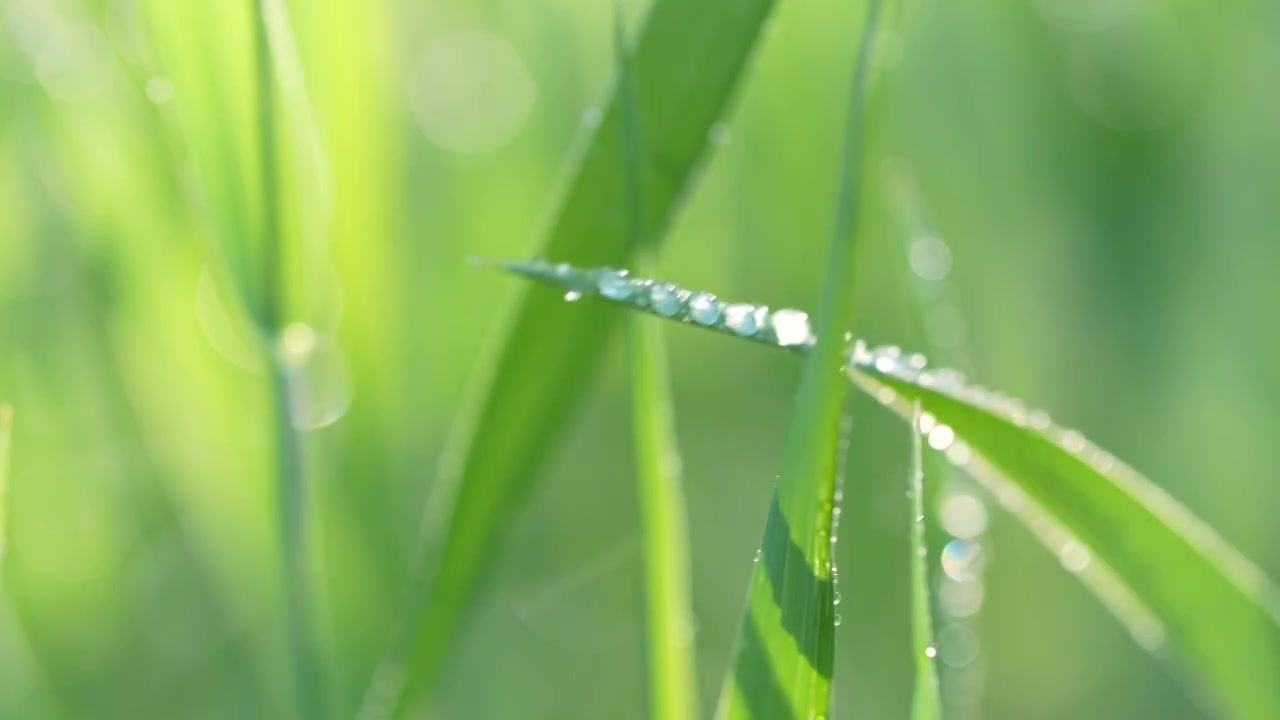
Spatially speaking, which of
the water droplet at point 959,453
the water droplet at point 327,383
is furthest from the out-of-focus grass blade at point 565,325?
the water droplet at point 327,383

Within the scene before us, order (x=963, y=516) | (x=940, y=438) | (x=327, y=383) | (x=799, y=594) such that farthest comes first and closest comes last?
(x=327, y=383) < (x=963, y=516) < (x=940, y=438) < (x=799, y=594)

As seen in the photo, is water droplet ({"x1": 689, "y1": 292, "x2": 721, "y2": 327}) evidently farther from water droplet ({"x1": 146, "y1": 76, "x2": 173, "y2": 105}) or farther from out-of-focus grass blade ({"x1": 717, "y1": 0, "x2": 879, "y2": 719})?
water droplet ({"x1": 146, "y1": 76, "x2": 173, "y2": 105})

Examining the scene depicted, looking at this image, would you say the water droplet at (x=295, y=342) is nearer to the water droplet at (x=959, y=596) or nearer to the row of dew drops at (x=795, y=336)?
the row of dew drops at (x=795, y=336)

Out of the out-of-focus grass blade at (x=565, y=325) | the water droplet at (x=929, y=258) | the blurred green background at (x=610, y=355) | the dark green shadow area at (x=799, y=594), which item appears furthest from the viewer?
the blurred green background at (x=610, y=355)

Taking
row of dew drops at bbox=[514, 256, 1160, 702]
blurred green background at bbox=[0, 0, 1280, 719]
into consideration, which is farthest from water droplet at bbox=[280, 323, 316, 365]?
row of dew drops at bbox=[514, 256, 1160, 702]

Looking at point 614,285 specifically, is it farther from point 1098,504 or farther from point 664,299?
point 1098,504

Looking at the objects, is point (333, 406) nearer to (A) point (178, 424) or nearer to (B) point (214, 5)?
(A) point (178, 424)

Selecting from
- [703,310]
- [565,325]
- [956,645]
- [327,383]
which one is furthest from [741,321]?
[327,383]
